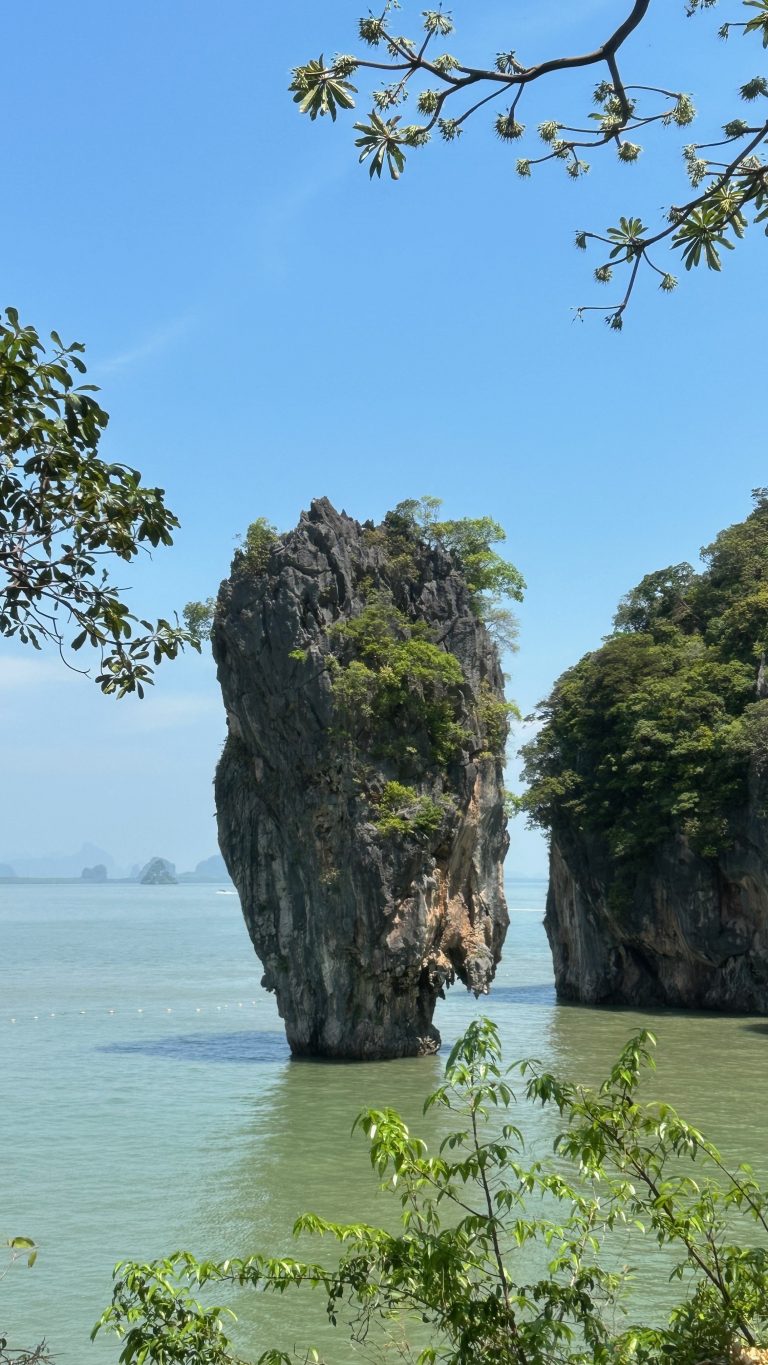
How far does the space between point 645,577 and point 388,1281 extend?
37.3 meters

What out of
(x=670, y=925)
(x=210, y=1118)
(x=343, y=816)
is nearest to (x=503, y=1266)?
(x=210, y=1118)

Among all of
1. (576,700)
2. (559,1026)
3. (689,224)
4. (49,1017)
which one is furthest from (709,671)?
(689,224)

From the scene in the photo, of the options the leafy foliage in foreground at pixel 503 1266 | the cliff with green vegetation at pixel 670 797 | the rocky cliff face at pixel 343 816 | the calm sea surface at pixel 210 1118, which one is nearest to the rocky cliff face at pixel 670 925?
the cliff with green vegetation at pixel 670 797

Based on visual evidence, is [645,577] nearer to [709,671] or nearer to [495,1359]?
[709,671]

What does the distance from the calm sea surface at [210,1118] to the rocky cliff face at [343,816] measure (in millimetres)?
1554

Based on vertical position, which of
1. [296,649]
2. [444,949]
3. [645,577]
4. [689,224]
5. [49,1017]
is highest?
[645,577]

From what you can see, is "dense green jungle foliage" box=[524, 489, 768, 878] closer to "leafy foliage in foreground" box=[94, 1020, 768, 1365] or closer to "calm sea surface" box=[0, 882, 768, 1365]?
"calm sea surface" box=[0, 882, 768, 1365]

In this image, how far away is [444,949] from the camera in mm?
25562

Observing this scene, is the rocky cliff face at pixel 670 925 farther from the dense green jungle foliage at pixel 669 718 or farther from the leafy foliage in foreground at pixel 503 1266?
the leafy foliage in foreground at pixel 503 1266

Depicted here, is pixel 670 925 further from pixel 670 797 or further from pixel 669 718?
pixel 669 718

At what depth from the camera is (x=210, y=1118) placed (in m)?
20.5

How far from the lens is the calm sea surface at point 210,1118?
12.4 metres

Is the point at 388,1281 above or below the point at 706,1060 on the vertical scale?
above

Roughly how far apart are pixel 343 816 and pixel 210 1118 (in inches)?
257
